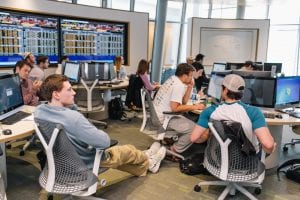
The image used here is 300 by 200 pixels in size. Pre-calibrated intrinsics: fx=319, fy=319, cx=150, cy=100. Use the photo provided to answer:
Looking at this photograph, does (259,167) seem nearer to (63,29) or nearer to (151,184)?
(151,184)

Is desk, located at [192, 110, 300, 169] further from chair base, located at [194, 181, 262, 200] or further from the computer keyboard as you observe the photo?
the computer keyboard

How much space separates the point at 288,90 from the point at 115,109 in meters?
3.30

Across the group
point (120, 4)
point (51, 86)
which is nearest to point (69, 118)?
point (51, 86)

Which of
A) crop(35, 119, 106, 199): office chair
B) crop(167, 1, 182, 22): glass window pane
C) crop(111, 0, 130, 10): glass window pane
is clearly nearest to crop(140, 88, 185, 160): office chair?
crop(35, 119, 106, 199): office chair

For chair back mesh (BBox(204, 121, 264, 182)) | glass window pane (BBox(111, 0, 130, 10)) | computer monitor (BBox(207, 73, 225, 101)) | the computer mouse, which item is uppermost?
glass window pane (BBox(111, 0, 130, 10))

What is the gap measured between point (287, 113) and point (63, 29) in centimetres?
482

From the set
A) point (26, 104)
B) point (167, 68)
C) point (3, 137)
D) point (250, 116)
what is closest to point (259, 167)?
point (250, 116)

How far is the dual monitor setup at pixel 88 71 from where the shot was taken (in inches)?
214

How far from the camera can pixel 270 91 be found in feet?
11.3

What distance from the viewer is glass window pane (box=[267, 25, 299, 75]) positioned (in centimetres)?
974

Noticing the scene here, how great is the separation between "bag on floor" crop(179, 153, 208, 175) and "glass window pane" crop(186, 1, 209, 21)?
23.8ft

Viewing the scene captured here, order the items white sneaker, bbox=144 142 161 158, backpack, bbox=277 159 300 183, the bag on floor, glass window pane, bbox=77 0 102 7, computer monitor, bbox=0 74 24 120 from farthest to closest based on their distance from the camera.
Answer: glass window pane, bbox=77 0 102 7 → white sneaker, bbox=144 142 161 158 → the bag on floor → backpack, bbox=277 159 300 183 → computer monitor, bbox=0 74 24 120

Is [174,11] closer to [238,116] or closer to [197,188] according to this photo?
[197,188]

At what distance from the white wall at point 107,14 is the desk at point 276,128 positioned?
401 centimetres
